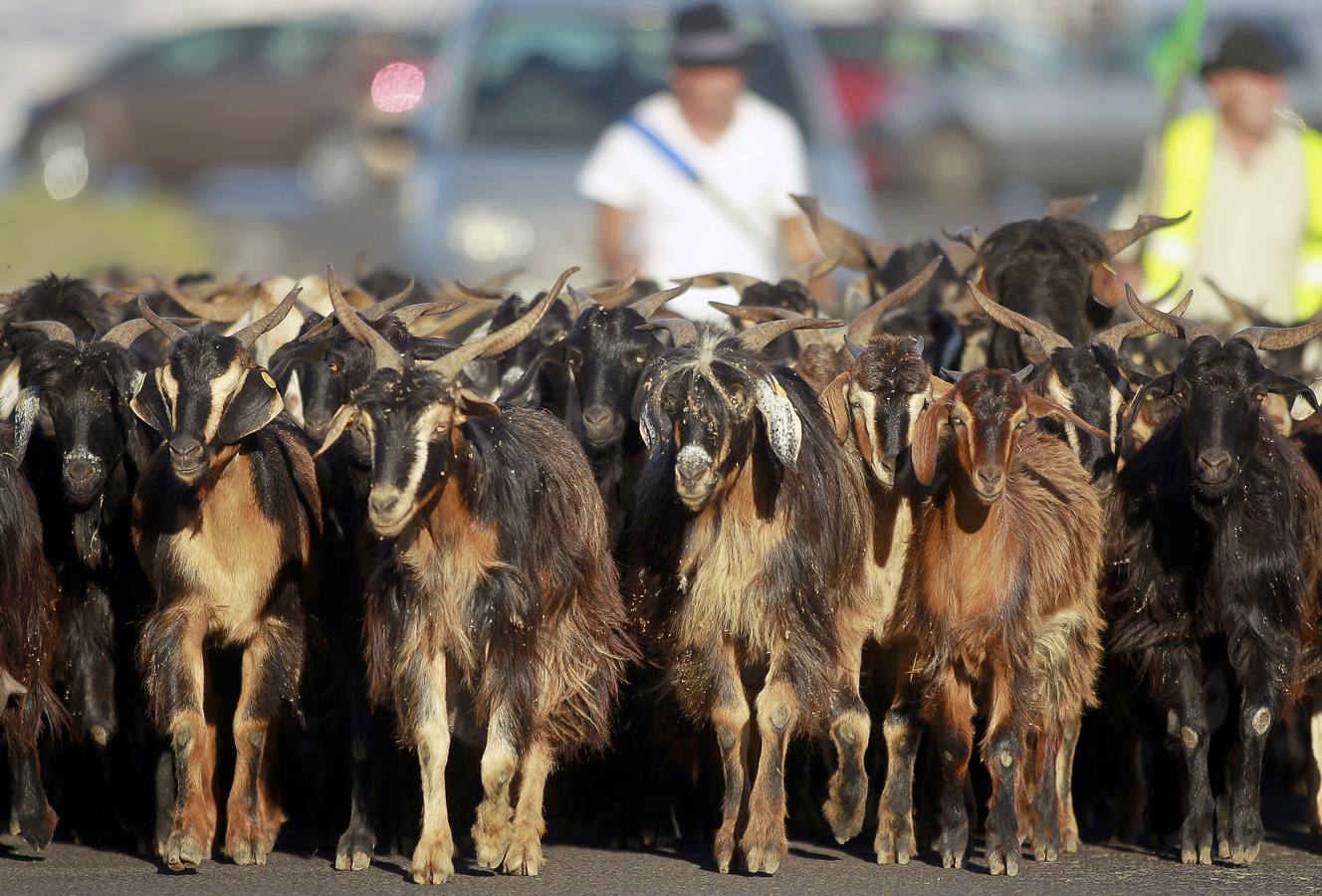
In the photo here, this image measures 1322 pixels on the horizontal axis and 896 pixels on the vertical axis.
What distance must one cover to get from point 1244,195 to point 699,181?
2.95 metres

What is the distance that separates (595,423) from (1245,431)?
2430 millimetres

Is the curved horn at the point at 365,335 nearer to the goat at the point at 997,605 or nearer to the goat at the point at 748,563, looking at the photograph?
the goat at the point at 748,563

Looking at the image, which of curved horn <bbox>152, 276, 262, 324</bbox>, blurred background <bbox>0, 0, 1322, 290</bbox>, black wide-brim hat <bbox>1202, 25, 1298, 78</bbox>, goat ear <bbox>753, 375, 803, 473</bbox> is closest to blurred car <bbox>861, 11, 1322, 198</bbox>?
blurred background <bbox>0, 0, 1322, 290</bbox>

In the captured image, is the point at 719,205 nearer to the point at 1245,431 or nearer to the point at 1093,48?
the point at 1245,431

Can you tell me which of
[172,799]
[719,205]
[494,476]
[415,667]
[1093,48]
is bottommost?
[172,799]

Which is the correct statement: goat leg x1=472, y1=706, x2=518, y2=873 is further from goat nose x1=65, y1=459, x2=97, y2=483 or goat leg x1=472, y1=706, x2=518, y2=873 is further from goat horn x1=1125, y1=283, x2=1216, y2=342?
goat horn x1=1125, y1=283, x2=1216, y2=342

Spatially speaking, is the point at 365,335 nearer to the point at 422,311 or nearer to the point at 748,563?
the point at 422,311

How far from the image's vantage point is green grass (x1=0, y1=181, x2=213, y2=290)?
59.6 ft

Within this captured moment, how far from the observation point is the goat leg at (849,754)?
8055 millimetres

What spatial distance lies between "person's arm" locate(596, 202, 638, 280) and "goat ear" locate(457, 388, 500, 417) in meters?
4.50

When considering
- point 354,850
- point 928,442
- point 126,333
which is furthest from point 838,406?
point 126,333

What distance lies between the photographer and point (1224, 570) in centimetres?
791

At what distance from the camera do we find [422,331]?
9.86m

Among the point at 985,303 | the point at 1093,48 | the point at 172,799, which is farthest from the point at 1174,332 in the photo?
the point at 1093,48
